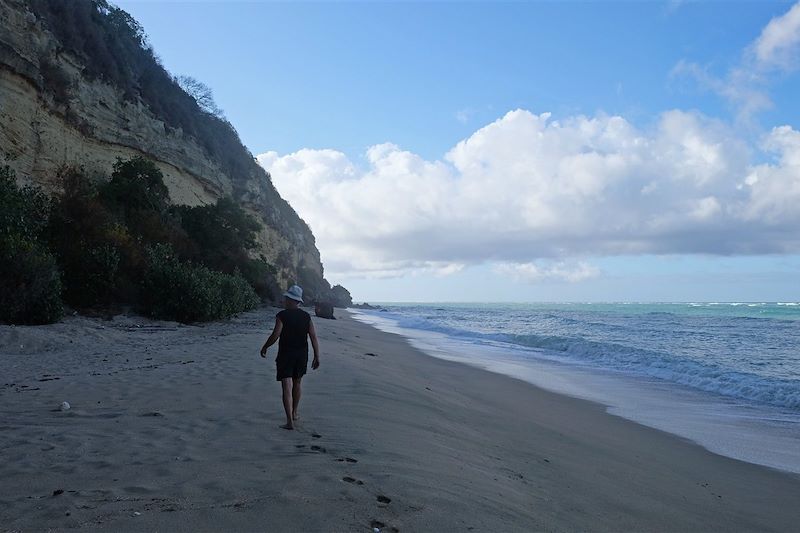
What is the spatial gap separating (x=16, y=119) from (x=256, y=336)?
1216 centimetres

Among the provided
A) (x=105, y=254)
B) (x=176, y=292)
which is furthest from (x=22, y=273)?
(x=176, y=292)

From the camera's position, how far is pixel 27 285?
12.7 m

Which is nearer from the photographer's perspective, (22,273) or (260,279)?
(22,273)

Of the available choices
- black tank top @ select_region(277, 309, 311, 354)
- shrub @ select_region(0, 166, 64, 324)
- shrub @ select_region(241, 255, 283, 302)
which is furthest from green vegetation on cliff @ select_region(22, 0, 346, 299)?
black tank top @ select_region(277, 309, 311, 354)

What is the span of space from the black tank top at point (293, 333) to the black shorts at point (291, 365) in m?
0.06

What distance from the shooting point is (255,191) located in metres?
43.2

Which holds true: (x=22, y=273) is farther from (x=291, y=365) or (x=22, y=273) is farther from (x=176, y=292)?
(x=291, y=365)

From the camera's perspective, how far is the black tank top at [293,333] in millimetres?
5945

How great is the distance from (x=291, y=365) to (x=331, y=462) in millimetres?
1724

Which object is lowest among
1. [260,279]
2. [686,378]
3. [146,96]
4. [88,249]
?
[686,378]

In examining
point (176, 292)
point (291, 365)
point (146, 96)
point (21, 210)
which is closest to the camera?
point (291, 365)

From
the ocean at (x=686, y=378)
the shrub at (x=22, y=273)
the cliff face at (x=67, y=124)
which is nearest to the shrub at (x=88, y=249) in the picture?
the cliff face at (x=67, y=124)

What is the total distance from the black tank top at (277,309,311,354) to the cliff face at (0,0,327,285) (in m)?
17.0

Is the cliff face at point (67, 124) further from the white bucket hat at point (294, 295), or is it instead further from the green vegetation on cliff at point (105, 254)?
the white bucket hat at point (294, 295)
